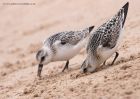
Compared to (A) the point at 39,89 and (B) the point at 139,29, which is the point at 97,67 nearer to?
(A) the point at 39,89

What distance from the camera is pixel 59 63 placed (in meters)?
12.4

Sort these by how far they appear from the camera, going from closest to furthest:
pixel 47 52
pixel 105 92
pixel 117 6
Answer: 1. pixel 105 92
2. pixel 47 52
3. pixel 117 6

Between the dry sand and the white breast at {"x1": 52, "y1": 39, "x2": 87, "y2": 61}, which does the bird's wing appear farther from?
the dry sand

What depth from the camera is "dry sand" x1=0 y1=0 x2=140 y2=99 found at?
8.27 m

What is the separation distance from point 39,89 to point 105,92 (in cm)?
181

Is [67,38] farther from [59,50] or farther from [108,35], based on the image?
[108,35]

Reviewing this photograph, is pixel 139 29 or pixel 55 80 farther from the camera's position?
pixel 139 29

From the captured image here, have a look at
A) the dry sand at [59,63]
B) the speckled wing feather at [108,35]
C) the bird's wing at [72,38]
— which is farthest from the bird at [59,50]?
the speckled wing feather at [108,35]

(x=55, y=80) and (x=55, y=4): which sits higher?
(x=55, y=4)

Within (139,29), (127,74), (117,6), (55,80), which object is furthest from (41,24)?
(127,74)

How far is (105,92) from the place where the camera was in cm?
780

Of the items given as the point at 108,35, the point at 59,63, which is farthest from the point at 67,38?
the point at 59,63

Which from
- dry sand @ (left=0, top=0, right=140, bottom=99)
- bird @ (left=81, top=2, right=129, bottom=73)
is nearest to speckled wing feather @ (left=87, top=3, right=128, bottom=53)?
bird @ (left=81, top=2, right=129, bottom=73)

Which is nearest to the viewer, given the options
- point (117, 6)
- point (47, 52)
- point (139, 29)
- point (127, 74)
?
point (127, 74)
